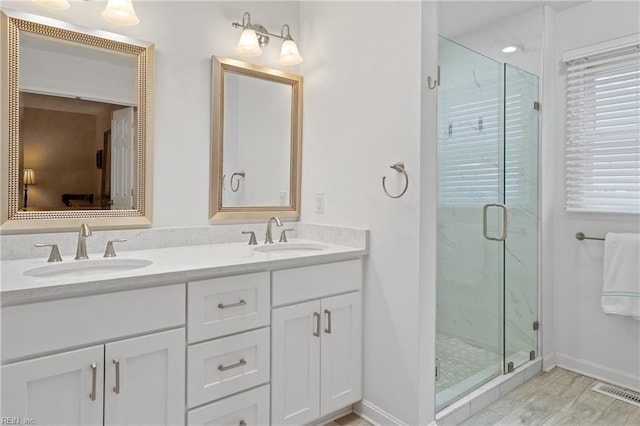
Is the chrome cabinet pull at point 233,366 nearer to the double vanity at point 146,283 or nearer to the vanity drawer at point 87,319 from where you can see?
the double vanity at point 146,283

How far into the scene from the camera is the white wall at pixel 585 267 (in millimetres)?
2316

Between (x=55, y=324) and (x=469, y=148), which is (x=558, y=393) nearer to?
(x=469, y=148)

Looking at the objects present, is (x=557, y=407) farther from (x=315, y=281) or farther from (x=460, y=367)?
(x=315, y=281)

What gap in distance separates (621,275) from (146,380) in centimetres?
252

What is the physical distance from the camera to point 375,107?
1.94 m

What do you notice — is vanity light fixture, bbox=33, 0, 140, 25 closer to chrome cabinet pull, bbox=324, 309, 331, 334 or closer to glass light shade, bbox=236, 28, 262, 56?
glass light shade, bbox=236, 28, 262, 56

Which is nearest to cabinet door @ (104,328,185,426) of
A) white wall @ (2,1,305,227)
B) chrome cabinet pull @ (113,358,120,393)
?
chrome cabinet pull @ (113,358,120,393)

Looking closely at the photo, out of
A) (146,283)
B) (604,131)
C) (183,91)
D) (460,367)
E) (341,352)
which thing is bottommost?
(460,367)

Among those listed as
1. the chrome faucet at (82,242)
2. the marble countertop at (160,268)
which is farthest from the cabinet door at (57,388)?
the chrome faucet at (82,242)

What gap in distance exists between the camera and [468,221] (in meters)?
2.30

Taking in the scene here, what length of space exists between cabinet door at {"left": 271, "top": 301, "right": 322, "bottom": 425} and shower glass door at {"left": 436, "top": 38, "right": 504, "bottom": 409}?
0.66 m

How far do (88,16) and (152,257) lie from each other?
1134mm

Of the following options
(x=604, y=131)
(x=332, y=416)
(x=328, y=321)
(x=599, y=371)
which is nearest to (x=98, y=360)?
(x=328, y=321)

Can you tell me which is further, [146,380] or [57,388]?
[146,380]
